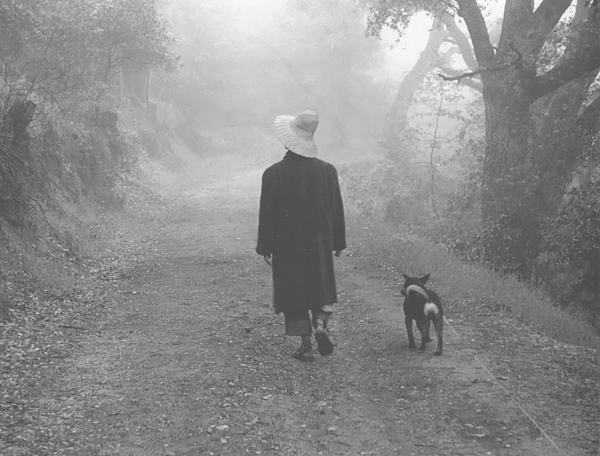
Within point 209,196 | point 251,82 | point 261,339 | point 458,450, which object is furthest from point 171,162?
point 458,450

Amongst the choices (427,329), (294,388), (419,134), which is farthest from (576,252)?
(419,134)

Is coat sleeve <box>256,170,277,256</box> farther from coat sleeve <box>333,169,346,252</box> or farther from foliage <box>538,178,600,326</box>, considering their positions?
foliage <box>538,178,600,326</box>

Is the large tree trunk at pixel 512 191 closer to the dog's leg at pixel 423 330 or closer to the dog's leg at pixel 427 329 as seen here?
the dog's leg at pixel 427 329

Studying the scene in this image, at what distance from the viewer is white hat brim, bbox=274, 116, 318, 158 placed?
244 inches

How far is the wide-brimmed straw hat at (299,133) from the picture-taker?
6215mm

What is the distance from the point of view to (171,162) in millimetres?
27219

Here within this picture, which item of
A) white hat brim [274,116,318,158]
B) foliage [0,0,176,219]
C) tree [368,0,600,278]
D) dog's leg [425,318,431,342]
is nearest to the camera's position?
white hat brim [274,116,318,158]

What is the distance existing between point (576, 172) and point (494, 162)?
1484 millimetres

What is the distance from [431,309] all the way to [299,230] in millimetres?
1505

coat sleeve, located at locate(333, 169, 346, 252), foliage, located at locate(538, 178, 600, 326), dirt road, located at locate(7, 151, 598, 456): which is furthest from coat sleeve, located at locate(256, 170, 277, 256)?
foliage, located at locate(538, 178, 600, 326)

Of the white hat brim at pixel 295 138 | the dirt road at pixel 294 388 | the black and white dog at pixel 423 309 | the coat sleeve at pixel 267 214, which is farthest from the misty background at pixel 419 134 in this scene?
the black and white dog at pixel 423 309

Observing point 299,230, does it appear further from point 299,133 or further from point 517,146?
point 517,146

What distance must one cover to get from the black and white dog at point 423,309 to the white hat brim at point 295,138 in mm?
1692

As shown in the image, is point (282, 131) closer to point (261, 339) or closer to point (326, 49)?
point (261, 339)
